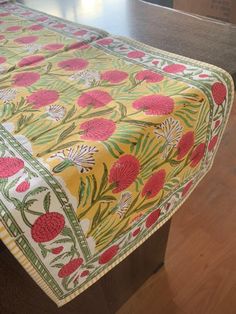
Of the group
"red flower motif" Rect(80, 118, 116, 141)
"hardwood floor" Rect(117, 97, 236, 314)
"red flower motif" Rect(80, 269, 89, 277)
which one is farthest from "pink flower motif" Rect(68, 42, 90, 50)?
"hardwood floor" Rect(117, 97, 236, 314)

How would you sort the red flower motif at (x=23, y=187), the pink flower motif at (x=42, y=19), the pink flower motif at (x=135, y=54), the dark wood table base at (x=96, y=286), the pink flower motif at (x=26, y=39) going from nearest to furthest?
the red flower motif at (x=23, y=187)
the dark wood table base at (x=96, y=286)
the pink flower motif at (x=135, y=54)
the pink flower motif at (x=26, y=39)
the pink flower motif at (x=42, y=19)

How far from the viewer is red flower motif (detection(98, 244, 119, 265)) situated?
1.79ft

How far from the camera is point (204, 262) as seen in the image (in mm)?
1133

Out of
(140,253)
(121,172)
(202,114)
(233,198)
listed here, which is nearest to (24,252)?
(121,172)

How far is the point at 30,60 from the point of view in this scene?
707mm

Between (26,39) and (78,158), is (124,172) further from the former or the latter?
(26,39)

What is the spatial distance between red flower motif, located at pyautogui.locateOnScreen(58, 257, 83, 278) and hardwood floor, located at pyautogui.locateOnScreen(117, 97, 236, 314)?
65 cm

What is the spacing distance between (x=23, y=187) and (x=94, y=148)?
120 millimetres

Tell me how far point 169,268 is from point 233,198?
507mm

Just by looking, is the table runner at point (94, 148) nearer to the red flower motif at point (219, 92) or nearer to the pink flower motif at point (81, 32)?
the red flower motif at point (219, 92)

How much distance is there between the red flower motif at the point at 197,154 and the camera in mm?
611

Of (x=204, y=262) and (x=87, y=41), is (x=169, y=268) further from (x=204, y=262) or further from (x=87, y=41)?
(x=87, y=41)

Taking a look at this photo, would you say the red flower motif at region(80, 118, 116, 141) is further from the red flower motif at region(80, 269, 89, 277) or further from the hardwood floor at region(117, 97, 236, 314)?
the hardwood floor at region(117, 97, 236, 314)

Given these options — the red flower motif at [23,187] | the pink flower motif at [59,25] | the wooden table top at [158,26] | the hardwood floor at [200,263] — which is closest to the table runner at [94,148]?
the red flower motif at [23,187]
